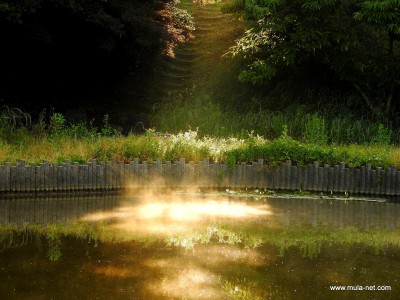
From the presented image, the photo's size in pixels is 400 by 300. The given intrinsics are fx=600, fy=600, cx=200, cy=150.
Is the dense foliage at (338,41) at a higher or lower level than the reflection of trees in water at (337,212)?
higher

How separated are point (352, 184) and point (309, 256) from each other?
488 centimetres

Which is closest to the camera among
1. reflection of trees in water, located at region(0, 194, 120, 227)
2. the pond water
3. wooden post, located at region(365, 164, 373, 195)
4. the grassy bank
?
the pond water

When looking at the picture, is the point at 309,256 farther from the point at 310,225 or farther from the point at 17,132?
the point at 17,132

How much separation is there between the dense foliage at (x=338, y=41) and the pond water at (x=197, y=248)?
7.30 metres

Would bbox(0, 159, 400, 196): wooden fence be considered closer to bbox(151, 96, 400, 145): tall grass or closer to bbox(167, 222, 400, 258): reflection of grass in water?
bbox(151, 96, 400, 145): tall grass

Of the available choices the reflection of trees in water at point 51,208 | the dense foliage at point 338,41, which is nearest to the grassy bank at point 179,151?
the reflection of trees in water at point 51,208

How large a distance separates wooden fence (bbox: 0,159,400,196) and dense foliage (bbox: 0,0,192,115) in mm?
4961

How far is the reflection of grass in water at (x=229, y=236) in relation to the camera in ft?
26.3

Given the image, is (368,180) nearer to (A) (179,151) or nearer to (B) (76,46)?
(A) (179,151)

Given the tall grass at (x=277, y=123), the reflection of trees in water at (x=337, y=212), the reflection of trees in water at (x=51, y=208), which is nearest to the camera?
the reflection of trees in water at (x=51, y=208)

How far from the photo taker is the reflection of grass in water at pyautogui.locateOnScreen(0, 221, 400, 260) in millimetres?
8023

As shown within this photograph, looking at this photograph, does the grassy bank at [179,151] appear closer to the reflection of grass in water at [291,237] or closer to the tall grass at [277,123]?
the tall grass at [277,123]

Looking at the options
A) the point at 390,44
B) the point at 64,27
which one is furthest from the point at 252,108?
the point at 64,27

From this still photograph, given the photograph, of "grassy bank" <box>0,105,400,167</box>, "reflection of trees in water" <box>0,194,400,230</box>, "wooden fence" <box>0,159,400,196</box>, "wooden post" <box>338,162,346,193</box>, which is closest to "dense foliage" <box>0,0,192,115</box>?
"grassy bank" <box>0,105,400,167</box>
